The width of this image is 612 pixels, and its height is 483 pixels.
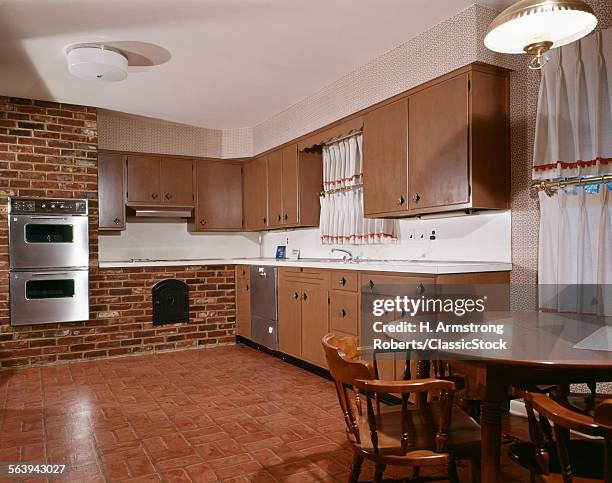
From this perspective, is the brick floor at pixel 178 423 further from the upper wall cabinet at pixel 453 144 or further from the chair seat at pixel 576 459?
the upper wall cabinet at pixel 453 144

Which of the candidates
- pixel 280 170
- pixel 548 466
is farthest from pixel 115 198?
pixel 548 466

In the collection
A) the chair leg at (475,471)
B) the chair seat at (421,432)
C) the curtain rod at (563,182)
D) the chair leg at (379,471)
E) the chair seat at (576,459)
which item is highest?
the curtain rod at (563,182)

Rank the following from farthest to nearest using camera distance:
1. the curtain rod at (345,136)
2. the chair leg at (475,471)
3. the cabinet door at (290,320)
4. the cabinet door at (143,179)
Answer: the cabinet door at (143,179) < the cabinet door at (290,320) < the curtain rod at (345,136) < the chair leg at (475,471)

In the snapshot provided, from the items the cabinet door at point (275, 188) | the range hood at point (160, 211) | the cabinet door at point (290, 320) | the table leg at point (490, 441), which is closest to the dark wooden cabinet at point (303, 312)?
the cabinet door at point (290, 320)

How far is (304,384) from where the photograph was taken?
14.2 feet

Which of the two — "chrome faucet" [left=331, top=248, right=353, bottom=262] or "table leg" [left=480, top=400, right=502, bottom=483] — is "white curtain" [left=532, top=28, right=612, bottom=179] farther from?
"chrome faucet" [left=331, top=248, right=353, bottom=262]

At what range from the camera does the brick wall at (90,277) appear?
514 cm

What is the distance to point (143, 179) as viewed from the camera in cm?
622

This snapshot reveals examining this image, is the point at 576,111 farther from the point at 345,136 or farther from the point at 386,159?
the point at 345,136

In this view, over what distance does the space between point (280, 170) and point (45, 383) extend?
3.27 m

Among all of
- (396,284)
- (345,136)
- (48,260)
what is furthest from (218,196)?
(396,284)

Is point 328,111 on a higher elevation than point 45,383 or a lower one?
higher

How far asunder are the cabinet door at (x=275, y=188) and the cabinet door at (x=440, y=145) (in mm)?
2345

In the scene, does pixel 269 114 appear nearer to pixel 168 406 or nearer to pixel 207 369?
pixel 207 369
